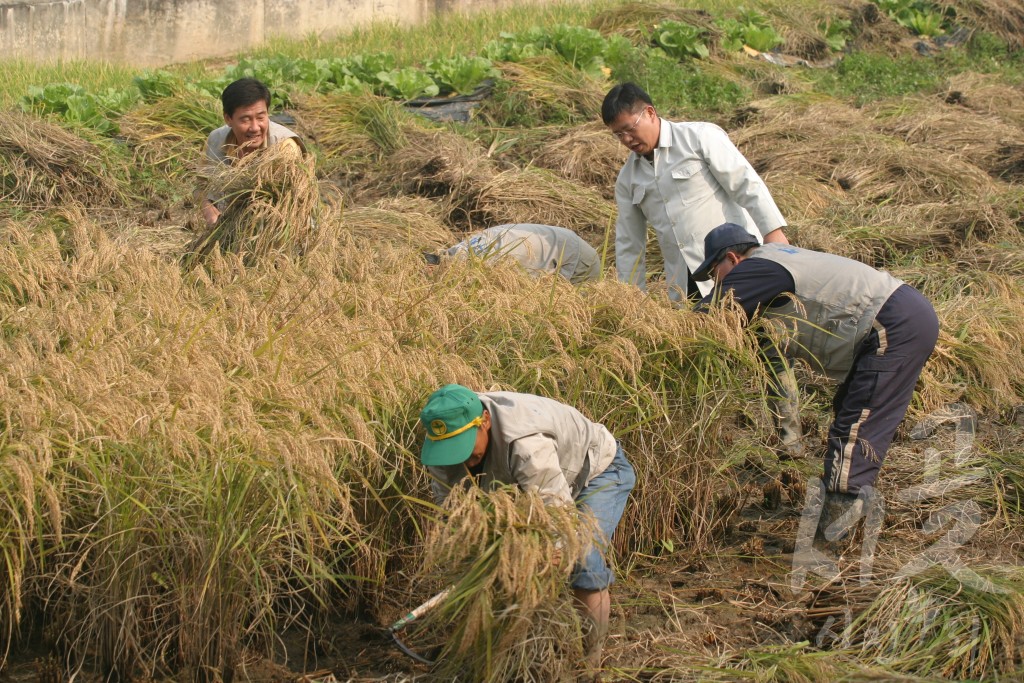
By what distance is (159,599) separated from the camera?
11.3 ft

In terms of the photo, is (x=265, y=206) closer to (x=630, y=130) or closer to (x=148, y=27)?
(x=630, y=130)

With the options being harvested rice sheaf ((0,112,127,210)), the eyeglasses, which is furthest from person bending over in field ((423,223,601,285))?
harvested rice sheaf ((0,112,127,210))

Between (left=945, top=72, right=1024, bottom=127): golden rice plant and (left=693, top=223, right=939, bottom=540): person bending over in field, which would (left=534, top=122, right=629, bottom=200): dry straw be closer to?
(left=945, top=72, right=1024, bottom=127): golden rice plant

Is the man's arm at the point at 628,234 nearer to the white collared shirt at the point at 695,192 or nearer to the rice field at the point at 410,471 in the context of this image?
the white collared shirt at the point at 695,192

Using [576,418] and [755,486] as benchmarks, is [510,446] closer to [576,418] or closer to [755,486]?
[576,418]

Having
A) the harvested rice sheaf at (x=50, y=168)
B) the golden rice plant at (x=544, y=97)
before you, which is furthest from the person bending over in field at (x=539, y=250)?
the golden rice plant at (x=544, y=97)

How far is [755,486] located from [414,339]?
55.5 inches

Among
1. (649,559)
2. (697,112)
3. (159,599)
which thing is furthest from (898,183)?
(159,599)

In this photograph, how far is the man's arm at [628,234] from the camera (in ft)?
17.4

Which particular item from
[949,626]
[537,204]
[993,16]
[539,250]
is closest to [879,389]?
[949,626]

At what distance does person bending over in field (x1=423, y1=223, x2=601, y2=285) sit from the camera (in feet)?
17.6

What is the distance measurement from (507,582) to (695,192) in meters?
2.53

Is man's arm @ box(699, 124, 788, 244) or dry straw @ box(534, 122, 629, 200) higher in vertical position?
man's arm @ box(699, 124, 788, 244)

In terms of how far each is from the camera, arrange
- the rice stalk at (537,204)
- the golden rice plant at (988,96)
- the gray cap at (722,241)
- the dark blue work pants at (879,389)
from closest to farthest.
→ the dark blue work pants at (879,389) < the gray cap at (722,241) < the rice stalk at (537,204) < the golden rice plant at (988,96)
